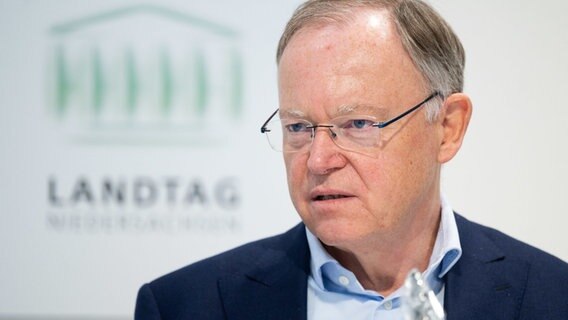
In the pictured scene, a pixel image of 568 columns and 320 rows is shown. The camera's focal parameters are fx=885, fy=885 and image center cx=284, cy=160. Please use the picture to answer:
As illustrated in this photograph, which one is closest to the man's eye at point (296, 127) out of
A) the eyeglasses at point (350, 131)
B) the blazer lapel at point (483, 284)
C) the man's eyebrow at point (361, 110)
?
the eyeglasses at point (350, 131)

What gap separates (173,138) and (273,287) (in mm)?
1078

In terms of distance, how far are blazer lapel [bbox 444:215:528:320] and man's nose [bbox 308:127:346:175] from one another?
0.45 meters

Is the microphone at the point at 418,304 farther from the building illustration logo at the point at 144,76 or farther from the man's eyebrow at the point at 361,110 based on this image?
the building illustration logo at the point at 144,76

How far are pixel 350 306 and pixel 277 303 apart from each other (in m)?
0.19

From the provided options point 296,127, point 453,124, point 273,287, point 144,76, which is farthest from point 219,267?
point 144,76

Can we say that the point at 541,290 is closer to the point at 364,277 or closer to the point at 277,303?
the point at 364,277

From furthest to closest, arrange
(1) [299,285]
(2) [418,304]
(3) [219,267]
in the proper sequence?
(3) [219,267] → (1) [299,285] → (2) [418,304]

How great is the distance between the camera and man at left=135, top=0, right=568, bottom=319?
81.8 inches

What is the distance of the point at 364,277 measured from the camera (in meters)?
2.31

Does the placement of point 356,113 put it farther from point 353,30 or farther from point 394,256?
point 394,256

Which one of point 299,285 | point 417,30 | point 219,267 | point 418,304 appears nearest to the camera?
point 418,304

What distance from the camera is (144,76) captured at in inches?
128

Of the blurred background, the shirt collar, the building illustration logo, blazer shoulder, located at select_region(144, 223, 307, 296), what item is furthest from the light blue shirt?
the building illustration logo

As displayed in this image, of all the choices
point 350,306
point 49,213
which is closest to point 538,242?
point 350,306
